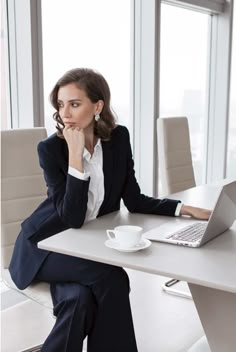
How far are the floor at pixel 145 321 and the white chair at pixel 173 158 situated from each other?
0.14 m

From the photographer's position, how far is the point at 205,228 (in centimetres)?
147

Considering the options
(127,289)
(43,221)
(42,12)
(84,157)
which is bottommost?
(127,289)

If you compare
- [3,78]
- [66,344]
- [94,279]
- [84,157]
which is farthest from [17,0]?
[66,344]

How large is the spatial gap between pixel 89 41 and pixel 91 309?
2088mm

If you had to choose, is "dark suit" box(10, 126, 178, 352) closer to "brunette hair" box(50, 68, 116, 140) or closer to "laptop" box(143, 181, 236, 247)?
"brunette hair" box(50, 68, 116, 140)

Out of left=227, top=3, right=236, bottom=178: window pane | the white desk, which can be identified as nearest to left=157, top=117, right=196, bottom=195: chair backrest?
the white desk

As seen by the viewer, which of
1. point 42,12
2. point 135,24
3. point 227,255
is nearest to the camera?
point 227,255

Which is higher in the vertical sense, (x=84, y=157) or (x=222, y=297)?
(x=84, y=157)

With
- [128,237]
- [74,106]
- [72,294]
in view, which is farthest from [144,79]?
[128,237]

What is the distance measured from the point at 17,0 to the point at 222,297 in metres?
1.84

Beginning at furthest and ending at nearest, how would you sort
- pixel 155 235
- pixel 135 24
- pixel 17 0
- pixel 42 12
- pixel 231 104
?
pixel 231 104 < pixel 135 24 < pixel 42 12 < pixel 17 0 < pixel 155 235

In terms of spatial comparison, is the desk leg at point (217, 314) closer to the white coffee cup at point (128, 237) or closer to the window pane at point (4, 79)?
the white coffee cup at point (128, 237)

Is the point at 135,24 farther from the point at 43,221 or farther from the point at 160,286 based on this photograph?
the point at 43,221

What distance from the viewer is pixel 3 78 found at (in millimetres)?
2662
